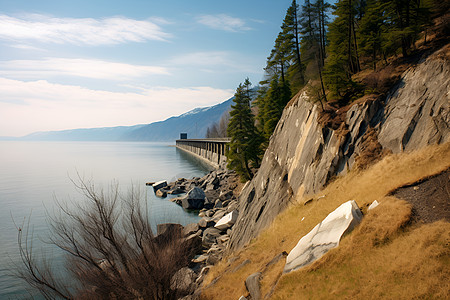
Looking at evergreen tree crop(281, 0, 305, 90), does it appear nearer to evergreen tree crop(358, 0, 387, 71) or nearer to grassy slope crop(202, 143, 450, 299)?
evergreen tree crop(358, 0, 387, 71)

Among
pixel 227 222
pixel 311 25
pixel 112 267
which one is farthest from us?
pixel 311 25

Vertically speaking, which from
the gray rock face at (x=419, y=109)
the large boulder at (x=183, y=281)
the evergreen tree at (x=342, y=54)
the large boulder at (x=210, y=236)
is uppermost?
the evergreen tree at (x=342, y=54)

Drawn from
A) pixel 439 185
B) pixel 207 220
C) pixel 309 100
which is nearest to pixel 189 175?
pixel 207 220

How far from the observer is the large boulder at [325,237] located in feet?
34.6

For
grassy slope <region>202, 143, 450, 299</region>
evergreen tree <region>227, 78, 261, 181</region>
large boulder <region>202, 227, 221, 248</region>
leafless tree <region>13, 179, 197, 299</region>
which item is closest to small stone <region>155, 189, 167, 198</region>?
evergreen tree <region>227, 78, 261, 181</region>

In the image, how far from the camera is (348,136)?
723 inches

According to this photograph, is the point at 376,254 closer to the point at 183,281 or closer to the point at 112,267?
the point at 183,281

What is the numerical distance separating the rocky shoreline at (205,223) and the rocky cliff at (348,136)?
9.26 feet

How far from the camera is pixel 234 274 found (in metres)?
14.7

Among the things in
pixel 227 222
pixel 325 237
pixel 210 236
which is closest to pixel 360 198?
pixel 325 237

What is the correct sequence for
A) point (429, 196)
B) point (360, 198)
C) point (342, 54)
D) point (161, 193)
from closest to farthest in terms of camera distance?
point (429, 196)
point (360, 198)
point (342, 54)
point (161, 193)

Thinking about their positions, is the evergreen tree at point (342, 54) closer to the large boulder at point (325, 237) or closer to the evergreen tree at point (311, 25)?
the evergreen tree at point (311, 25)

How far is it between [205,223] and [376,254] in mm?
22557

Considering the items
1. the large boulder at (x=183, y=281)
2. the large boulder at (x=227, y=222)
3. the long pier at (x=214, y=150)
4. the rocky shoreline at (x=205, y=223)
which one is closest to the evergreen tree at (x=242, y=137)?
the rocky shoreline at (x=205, y=223)
